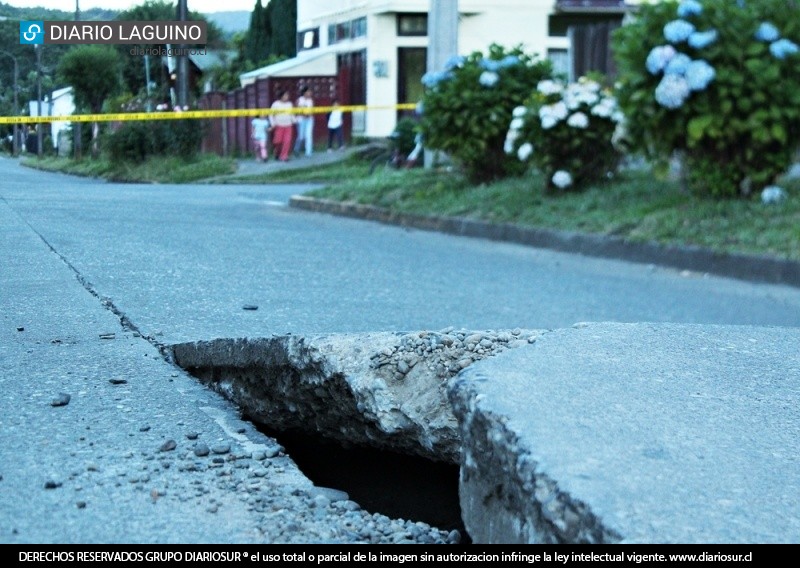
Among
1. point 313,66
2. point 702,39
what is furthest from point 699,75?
point 313,66

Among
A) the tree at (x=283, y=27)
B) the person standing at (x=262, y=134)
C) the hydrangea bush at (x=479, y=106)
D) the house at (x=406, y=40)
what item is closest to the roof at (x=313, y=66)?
the house at (x=406, y=40)

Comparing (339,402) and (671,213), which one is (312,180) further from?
(339,402)

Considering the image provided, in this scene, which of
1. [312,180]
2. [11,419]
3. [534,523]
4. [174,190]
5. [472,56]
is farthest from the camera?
[312,180]

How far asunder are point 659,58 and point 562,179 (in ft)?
7.31

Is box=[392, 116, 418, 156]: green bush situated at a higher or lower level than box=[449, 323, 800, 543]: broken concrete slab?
lower

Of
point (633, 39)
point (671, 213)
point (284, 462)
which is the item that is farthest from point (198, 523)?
point (633, 39)

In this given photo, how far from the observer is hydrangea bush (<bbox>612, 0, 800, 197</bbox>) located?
10.3 metres

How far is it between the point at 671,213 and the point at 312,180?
1574 centimetres

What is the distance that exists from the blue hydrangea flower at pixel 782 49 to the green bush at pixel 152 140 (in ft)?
65.4

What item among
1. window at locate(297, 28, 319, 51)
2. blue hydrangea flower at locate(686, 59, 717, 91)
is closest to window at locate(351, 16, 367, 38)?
window at locate(297, 28, 319, 51)

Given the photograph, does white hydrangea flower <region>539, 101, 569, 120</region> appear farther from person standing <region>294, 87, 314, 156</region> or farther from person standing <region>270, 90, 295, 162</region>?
person standing <region>294, 87, 314, 156</region>

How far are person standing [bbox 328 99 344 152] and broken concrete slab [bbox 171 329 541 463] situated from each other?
2864cm

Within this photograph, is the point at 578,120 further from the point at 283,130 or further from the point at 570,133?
the point at 283,130

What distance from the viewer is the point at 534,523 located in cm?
231
